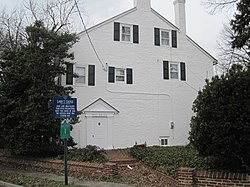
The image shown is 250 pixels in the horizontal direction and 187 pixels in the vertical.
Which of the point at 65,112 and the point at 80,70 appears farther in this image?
the point at 80,70

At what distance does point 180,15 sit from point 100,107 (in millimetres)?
10028

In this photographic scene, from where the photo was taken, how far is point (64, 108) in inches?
461

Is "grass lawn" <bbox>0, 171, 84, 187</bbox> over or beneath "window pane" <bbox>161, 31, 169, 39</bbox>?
beneath

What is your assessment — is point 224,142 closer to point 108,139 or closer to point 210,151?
point 210,151

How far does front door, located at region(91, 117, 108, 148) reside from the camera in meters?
22.1

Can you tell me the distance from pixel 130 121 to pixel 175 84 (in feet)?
15.3

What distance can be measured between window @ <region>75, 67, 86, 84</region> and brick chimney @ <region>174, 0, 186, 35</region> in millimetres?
8695

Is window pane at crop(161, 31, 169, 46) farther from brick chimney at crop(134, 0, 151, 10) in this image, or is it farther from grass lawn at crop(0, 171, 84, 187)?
grass lawn at crop(0, 171, 84, 187)

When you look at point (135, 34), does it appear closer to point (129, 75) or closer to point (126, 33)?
point (126, 33)

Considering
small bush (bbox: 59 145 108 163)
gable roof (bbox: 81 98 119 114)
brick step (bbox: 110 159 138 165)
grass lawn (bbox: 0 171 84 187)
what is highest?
gable roof (bbox: 81 98 119 114)

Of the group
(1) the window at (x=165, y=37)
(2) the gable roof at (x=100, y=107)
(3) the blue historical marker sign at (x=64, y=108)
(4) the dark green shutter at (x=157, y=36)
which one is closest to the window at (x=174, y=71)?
(1) the window at (x=165, y=37)

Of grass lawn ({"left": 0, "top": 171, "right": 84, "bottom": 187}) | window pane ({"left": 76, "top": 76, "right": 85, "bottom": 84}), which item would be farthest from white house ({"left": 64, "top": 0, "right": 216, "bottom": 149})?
grass lawn ({"left": 0, "top": 171, "right": 84, "bottom": 187})

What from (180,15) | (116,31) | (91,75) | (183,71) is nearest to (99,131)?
(91,75)

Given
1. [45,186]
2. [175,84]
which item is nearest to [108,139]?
[175,84]
